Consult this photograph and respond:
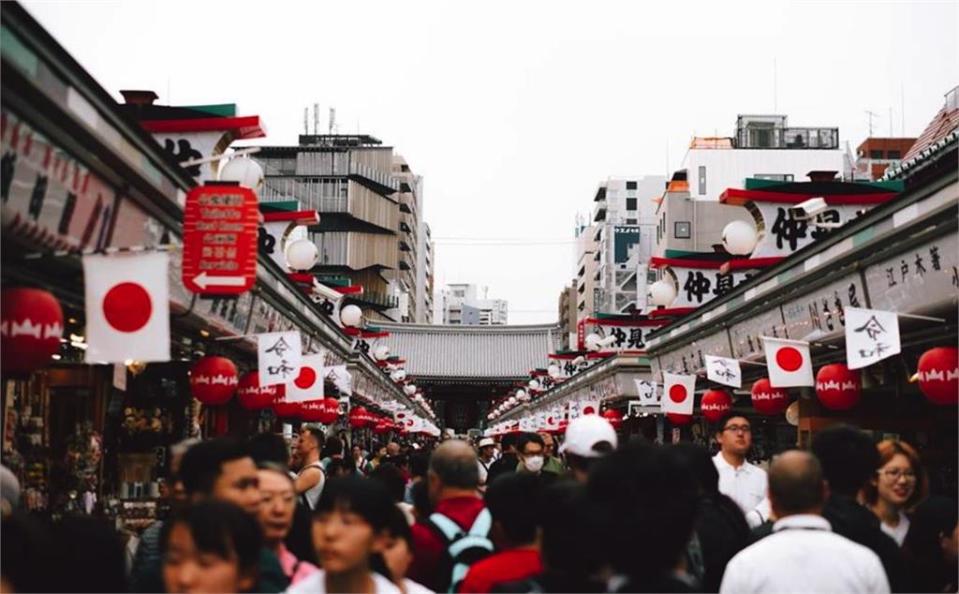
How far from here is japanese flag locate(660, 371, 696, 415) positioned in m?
20.8

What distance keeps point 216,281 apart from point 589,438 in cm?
515

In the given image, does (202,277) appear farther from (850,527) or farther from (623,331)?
(623,331)

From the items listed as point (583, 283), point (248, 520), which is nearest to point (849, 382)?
point (248, 520)

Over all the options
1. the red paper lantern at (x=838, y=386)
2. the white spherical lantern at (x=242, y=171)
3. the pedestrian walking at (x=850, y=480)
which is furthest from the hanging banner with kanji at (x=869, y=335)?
the white spherical lantern at (x=242, y=171)

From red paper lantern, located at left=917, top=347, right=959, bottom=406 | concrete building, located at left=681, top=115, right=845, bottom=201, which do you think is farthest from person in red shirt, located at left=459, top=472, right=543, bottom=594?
concrete building, located at left=681, top=115, right=845, bottom=201

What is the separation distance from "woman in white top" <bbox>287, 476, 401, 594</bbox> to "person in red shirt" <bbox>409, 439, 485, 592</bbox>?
3.86 ft

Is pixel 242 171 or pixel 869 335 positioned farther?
pixel 242 171

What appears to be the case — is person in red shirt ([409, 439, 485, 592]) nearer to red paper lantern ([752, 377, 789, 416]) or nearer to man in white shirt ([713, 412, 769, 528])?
man in white shirt ([713, 412, 769, 528])

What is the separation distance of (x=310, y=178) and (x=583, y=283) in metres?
33.8

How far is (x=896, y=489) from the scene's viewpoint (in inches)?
282

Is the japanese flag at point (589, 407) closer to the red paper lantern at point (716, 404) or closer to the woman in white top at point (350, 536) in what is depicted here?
the red paper lantern at point (716, 404)

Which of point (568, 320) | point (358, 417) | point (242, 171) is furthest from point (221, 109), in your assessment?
point (568, 320)

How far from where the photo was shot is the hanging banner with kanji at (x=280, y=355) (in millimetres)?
13617

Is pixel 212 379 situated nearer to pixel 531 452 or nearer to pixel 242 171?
pixel 242 171
